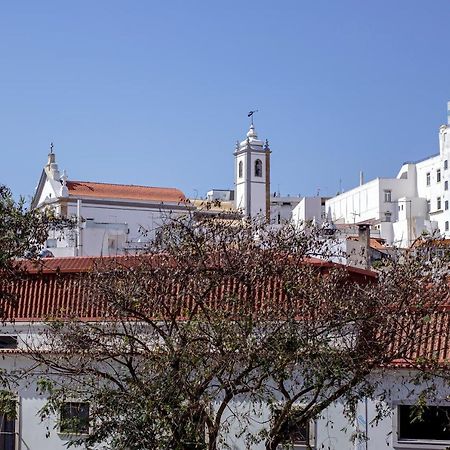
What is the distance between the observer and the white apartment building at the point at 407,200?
78188 mm

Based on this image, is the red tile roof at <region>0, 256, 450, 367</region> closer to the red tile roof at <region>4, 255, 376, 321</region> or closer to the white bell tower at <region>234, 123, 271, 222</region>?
the red tile roof at <region>4, 255, 376, 321</region>

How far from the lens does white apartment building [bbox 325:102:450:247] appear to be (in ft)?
257

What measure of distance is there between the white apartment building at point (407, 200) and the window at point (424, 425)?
56.7 m

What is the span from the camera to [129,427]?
13.2m

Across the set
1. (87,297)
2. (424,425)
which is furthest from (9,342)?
(424,425)

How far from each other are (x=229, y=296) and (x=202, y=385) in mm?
1239

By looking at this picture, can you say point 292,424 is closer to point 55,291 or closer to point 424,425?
point 424,425

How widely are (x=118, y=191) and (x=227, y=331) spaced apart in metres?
56.2

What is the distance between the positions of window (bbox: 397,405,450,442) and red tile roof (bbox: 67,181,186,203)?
162ft

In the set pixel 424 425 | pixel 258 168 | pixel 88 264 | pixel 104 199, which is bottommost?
pixel 424 425

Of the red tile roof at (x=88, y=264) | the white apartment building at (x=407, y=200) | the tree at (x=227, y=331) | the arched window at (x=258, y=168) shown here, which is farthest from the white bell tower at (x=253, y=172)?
the tree at (x=227, y=331)

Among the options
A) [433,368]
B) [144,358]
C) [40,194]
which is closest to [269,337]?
[144,358]

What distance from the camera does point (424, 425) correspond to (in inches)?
727

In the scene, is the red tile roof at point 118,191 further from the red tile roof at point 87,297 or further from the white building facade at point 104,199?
the red tile roof at point 87,297
